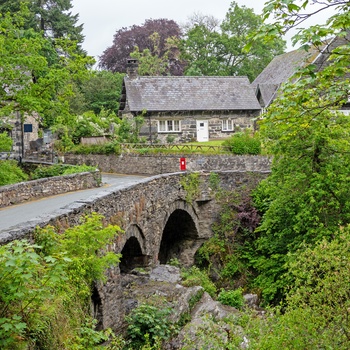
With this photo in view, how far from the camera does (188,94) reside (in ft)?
128

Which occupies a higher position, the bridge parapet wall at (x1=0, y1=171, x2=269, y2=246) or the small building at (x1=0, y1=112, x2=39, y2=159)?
the small building at (x1=0, y1=112, x2=39, y2=159)

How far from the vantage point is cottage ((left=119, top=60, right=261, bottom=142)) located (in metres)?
37.6

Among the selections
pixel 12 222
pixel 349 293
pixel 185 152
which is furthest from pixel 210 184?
pixel 349 293

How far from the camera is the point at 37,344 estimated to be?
6.26 m

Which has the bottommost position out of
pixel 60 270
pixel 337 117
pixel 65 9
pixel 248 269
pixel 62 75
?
pixel 248 269

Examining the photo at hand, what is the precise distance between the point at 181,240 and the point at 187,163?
617 cm

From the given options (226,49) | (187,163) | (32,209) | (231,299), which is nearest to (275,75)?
(226,49)

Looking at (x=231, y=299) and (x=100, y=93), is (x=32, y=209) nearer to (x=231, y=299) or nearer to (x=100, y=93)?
(x=231, y=299)

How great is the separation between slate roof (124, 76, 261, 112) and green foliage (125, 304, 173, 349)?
1008 inches

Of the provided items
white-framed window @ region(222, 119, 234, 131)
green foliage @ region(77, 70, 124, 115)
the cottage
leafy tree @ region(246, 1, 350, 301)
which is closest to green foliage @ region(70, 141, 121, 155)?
the cottage

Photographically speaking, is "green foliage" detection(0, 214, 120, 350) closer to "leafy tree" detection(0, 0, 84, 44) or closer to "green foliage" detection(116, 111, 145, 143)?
"green foliage" detection(116, 111, 145, 143)

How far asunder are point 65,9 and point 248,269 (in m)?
46.6

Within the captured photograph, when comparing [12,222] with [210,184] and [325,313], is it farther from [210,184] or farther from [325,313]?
[210,184]

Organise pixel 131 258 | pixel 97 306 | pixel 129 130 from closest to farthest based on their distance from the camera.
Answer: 1. pixel 97 306
2. pixel 131 258
3. pixel 129 130
